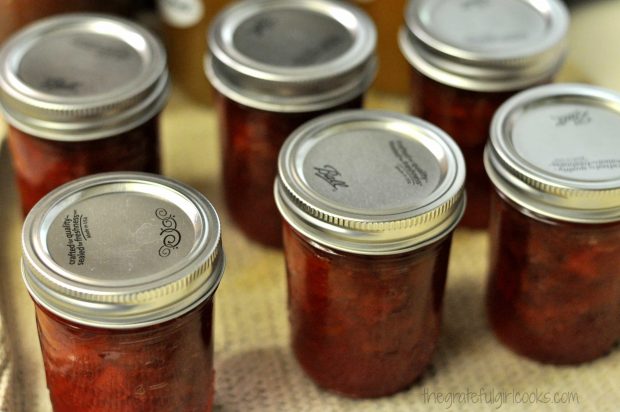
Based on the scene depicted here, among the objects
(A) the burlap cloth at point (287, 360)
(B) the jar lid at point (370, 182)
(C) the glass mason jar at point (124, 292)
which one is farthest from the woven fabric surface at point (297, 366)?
(B) the jar lid at point (370, 182)

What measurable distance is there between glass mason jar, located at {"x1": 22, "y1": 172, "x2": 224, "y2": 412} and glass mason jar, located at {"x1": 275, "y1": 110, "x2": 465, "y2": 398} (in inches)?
4.4

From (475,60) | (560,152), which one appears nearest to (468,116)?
(475,60)

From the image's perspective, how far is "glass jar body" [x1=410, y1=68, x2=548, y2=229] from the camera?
4.13 ft

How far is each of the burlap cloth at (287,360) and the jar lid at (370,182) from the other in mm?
203

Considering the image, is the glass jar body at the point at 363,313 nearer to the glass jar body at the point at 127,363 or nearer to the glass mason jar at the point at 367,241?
the glass mason jar at the point at 367,241

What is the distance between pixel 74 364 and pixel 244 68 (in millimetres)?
456

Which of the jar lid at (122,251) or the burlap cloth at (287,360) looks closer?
the jar lid at (122,251)

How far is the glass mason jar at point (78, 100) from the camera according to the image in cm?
115

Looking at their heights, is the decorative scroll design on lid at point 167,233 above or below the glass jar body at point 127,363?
above

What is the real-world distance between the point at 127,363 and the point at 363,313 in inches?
9.9

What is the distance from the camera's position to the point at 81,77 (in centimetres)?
122

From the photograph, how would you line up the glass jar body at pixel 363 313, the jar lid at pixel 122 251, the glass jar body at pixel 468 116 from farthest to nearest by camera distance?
the glass jar body at pixel 468 116 < the glass jar body at pixel 363 313 < the jar lid at pixel 122 251

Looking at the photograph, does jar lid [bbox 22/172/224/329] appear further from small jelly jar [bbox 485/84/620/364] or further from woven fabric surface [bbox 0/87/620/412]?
small jelly jar [bbox 485/84/620/364]

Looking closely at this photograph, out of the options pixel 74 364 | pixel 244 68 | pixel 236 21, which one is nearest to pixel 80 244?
pixel 74 364
